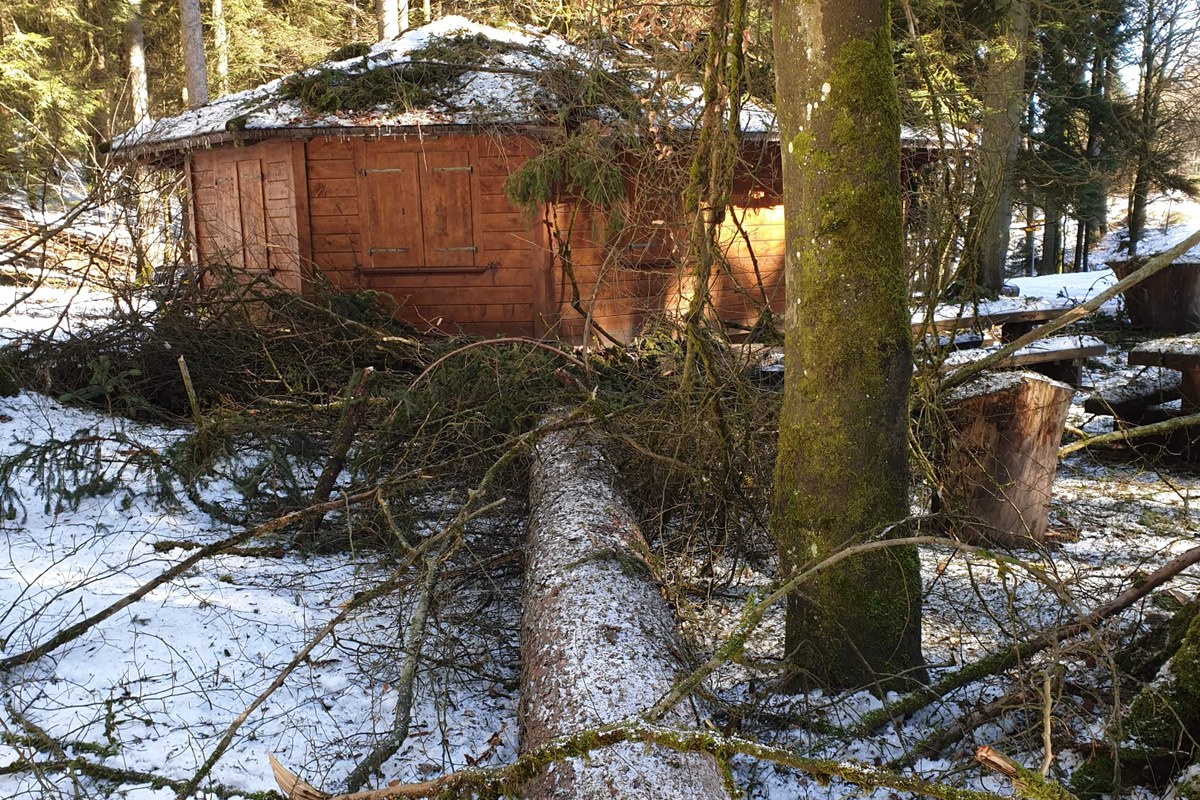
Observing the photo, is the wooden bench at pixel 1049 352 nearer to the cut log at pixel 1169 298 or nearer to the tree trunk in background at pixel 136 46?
the cut log at pixel 1169 298

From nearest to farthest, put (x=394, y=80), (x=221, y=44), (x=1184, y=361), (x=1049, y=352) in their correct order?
(x=1184, y=361)
(x=1049, y=352)
(x=394, y=80)
(x=221, y=44)

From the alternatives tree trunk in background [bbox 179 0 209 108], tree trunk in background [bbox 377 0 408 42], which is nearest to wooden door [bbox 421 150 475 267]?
tree trunk in background [bbox 377 0 408 42]

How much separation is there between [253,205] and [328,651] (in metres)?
9.21

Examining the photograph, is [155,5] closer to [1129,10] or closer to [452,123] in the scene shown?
[452,123]

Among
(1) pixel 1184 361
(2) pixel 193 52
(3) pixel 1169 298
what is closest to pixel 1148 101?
(3) pixel 1169 298

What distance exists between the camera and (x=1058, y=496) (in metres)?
6.60

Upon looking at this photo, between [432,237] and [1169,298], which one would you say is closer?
[432,237]

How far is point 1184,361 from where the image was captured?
7262mm

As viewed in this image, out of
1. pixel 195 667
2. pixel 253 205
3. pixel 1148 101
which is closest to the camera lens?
pixel 195 667

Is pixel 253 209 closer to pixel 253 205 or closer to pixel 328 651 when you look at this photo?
pixel 253 205

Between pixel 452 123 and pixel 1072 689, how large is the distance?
8662mm

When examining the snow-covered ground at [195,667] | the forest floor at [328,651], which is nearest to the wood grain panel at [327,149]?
the forest floor at [328,651]

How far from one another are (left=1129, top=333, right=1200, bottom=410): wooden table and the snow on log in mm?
5341

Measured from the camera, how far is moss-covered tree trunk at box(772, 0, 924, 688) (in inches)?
130
